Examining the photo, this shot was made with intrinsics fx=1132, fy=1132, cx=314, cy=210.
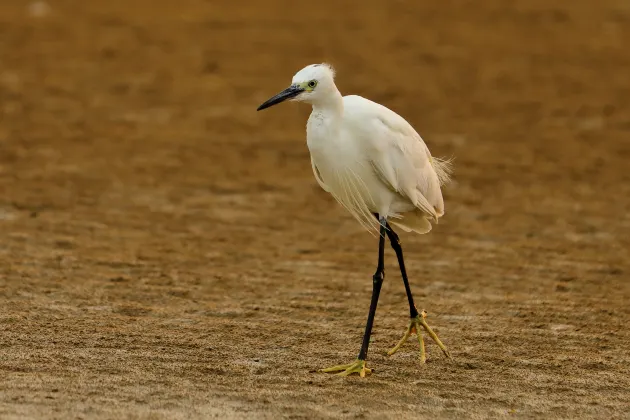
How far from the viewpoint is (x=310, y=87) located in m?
5.77

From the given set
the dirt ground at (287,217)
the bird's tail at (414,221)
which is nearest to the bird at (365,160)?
the bird's tail at (414,221)

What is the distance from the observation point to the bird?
580 centimetres

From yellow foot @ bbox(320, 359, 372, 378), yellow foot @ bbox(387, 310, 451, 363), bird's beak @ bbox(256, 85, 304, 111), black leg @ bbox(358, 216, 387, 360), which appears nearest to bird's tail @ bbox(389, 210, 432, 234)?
black leg @ bbox(358, 216, 387, 360)

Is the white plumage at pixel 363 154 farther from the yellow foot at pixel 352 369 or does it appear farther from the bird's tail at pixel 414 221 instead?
the yellow foot at pixel 352 369

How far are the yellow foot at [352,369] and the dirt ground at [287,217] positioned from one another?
10 cm

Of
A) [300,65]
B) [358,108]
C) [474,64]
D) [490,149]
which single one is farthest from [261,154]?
[358,108]

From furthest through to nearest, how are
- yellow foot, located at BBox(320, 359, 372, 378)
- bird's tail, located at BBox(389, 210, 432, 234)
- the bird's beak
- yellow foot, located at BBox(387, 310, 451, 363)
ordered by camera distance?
1. bird's tail, located at BBox(389, 210, 432, 234)
2. yellow foot, located at BBox(387, 310, 451, 363)
3. yellow foot, located at BBox(320, 359, 372, 378)
4. the bird's beak

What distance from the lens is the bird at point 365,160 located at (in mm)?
5805

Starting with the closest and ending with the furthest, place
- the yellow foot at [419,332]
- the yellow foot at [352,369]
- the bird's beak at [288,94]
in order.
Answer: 1. the bird's beak at [288,94]
2. the yellow foot at [352,369]
3. the yellow foot at [419,332]

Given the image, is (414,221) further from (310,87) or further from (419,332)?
(310,87)

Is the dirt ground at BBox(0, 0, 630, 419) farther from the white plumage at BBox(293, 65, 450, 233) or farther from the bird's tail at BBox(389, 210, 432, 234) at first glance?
the white plumage at BBox(293, 65, 450, 233)

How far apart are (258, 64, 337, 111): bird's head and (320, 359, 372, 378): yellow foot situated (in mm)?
1384

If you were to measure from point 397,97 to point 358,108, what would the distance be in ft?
23.1

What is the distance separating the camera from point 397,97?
42.5 ft
